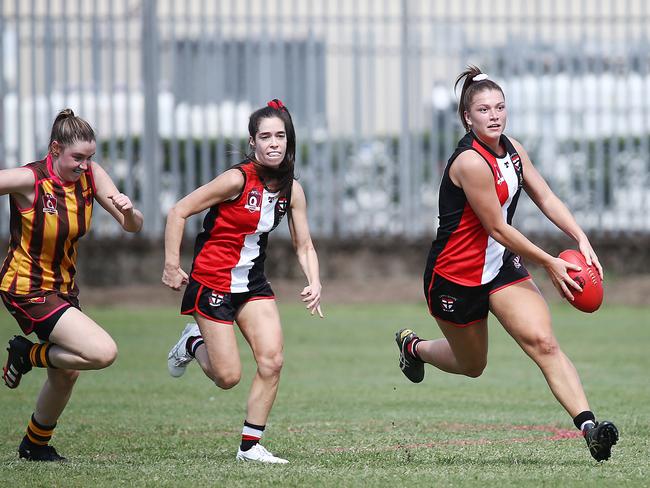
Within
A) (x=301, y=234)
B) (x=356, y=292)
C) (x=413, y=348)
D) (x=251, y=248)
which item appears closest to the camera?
(x=251, y=248)

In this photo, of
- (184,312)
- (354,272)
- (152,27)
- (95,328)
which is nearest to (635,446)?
(184,312)

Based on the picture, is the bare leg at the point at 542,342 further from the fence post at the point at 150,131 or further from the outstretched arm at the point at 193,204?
the fence post at the point at 150,131

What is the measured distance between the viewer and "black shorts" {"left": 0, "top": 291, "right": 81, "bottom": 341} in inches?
279

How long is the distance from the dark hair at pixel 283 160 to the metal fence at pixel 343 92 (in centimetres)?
1174

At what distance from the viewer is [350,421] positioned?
906 cm

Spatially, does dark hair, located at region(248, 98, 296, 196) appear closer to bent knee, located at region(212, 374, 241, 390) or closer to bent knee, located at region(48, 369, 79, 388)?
bent knee, located at region(212, 374, 241, 390)

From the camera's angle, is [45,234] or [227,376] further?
[227,376]

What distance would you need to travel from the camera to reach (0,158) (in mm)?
19016

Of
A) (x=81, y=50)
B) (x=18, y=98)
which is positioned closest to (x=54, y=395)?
(x=18, y=98)

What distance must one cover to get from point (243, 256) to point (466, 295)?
1313 millimetres

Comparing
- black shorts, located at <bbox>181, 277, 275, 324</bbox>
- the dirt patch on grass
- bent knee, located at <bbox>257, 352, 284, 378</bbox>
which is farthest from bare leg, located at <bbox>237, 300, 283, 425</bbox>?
the dirt patch on grass

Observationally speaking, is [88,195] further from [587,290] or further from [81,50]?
[81,50]

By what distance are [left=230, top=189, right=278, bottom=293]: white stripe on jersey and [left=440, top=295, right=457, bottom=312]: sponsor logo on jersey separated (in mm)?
1106

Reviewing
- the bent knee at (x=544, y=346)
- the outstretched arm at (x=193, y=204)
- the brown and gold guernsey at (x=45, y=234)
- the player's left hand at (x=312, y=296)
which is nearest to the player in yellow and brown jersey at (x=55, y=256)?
the brown and gold guernsey at (x=45, y=234)
